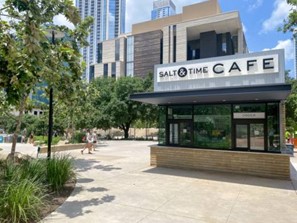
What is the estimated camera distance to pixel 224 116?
38.2ft

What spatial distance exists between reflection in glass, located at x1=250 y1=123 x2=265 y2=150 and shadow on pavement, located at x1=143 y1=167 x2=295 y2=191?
1.37 meters

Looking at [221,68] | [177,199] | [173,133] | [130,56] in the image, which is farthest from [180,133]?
[130,56]

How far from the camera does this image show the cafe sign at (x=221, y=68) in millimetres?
10461

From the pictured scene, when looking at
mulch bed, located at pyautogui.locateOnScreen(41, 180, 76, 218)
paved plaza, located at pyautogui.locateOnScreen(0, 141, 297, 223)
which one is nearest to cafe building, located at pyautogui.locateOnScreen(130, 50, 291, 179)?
paved plaza, located at pyautogui.locateOnScreen(0, 141, 297, 223)

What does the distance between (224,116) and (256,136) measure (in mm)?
1620

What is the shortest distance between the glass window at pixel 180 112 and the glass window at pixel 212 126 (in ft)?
1.21

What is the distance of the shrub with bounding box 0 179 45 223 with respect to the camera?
15.9 ft

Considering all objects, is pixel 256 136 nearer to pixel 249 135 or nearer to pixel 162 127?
pixel 249 135

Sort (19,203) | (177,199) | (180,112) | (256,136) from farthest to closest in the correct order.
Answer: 1. (180,112)
2. (256,136)
3. (177,199)
4. (19,203)

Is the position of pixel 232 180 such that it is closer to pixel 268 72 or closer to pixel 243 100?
pixel 243 100

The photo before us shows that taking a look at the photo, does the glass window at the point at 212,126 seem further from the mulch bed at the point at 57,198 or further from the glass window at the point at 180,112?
the mulch bed at the point at 57,198

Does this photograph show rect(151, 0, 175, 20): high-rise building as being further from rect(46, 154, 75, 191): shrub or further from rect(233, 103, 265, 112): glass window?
rect(46, 154, 75, 191): shrub

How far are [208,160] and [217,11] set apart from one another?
184 feet

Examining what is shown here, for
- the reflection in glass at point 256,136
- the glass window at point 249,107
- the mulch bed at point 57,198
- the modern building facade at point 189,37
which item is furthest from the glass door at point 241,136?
the modern building facade at point 189,37
